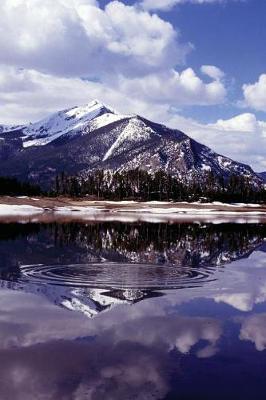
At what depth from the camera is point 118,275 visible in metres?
28.8

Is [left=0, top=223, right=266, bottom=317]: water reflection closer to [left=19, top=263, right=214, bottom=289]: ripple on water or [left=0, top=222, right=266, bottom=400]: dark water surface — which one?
[left=19, top=263, right=214, bottom=289]: ripple on water

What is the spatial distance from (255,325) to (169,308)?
3928mm

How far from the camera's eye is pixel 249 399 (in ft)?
38.3

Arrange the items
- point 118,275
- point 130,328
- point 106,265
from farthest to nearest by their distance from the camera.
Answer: point 106,265 → point 118,275 → point 130,328

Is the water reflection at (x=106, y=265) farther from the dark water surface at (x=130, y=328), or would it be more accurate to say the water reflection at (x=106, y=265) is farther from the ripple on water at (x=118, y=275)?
the dark water surface at (x=130, y=328)

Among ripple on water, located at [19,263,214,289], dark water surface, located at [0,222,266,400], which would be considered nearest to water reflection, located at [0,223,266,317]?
ripple on water, located at [19,263,214,289]

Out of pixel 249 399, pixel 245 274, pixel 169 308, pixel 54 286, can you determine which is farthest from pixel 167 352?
pixel 245 274

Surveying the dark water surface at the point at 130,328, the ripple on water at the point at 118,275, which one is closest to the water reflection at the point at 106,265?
the ripple on water at the point at 118,275

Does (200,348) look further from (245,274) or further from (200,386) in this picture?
(245,274)

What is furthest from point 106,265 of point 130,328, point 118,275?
point 130,328

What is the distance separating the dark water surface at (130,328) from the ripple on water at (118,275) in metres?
0.06

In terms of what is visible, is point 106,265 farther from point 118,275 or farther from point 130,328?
point 130,328

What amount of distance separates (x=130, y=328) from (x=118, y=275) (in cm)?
1066

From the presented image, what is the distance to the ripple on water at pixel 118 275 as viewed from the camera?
86.4 ft
